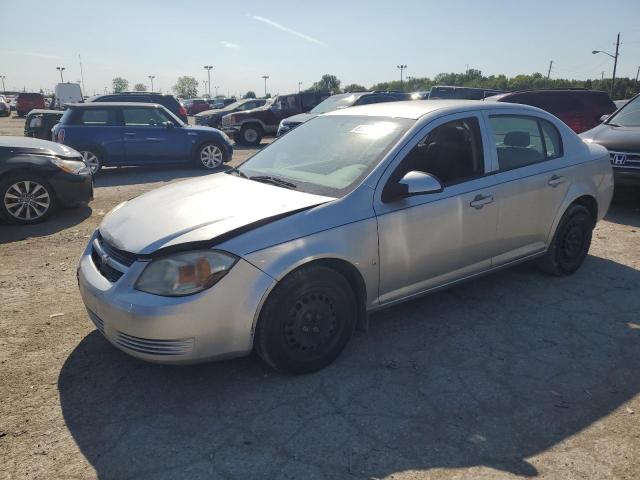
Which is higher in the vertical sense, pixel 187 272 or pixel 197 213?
pixel 197 213

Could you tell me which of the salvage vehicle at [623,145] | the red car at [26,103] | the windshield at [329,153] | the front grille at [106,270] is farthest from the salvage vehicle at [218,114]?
the red car at [26,103]

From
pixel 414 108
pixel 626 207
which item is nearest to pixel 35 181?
pixel 414 108

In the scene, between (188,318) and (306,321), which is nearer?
(188,318)

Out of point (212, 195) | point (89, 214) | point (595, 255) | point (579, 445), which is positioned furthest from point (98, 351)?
point (595, 255)

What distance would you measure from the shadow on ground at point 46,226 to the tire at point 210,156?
14.9 ft

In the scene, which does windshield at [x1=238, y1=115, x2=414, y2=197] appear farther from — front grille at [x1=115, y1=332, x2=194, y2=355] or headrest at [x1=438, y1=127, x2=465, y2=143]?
front grille at [x1=115, y1=332, x2=194, y2=355]

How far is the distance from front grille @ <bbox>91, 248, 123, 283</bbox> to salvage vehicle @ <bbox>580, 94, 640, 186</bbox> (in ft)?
20.2

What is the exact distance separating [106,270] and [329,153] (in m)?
1.75

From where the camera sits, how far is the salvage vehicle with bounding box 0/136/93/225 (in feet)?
21.5

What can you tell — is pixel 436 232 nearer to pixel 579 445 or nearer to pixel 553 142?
pixel 579 445

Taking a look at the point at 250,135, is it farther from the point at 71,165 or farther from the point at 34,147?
the point at 34,147

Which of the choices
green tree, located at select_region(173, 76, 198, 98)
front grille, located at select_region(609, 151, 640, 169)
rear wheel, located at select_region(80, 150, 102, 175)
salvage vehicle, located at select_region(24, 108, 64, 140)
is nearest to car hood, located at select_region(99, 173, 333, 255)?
front grille, located at select_region(609, 151, 640, 169)

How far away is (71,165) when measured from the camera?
702 centimetres

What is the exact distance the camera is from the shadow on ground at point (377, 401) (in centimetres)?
243
